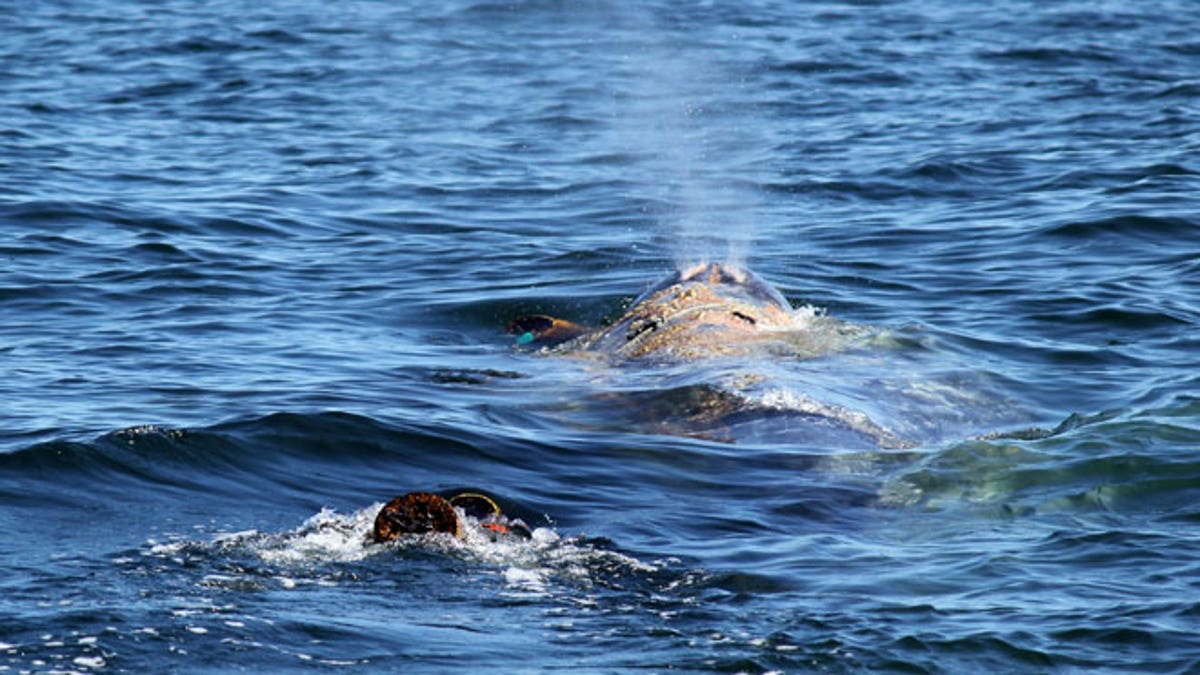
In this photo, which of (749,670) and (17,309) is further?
(17,309)

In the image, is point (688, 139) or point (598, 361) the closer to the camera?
point (598, 361)

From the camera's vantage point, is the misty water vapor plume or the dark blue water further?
the misty water vapor plume

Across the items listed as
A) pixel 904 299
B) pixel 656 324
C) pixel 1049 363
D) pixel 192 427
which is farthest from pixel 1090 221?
pixel 192 427

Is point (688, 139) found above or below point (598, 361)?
below

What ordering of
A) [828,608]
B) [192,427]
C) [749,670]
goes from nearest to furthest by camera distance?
[749,670] < [828,608] < [192,427]

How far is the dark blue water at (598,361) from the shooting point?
7.03m

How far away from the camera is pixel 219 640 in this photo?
21.6ft

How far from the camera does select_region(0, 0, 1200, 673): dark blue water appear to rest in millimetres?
7027

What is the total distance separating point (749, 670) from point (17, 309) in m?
8.45

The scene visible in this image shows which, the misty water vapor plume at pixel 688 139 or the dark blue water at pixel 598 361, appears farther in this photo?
the misty water vapor plume at pixel 688 139

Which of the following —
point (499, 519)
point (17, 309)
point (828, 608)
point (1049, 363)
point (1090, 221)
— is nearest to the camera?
point (828, 608)

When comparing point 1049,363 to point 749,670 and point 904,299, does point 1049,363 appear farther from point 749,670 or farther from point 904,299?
point 749,670

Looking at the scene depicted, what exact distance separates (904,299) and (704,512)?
5751mm

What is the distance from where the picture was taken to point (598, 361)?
11.9 m
